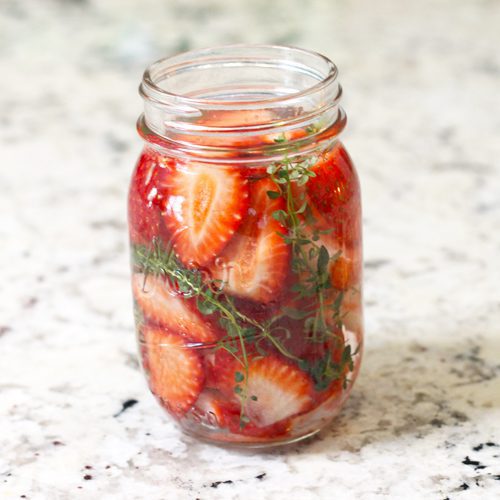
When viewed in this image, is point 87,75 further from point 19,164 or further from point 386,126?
point 386,126

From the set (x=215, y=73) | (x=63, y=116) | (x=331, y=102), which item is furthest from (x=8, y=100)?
(x=331, y=102)

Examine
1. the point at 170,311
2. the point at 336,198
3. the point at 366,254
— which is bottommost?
the point at 366,254

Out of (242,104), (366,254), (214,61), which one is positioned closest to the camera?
(242,104)

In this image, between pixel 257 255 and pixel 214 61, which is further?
pixel 214 61

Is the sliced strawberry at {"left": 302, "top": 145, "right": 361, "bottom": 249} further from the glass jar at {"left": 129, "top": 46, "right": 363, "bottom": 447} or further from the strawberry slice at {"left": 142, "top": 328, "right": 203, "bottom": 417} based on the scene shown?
the strawberry slice at {"left": 142, "top": 328, "right": 203, "bottom": 417}

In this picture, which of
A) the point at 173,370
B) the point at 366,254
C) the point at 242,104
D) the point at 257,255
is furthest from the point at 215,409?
the point at 366,254

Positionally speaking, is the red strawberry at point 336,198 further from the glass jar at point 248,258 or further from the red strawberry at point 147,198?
the red strawberry at point 147,198

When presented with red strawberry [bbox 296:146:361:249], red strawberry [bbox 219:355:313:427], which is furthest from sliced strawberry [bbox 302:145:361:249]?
red strawberry [bbox 219:355:313:427]

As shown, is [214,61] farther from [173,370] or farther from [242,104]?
[173,370]
